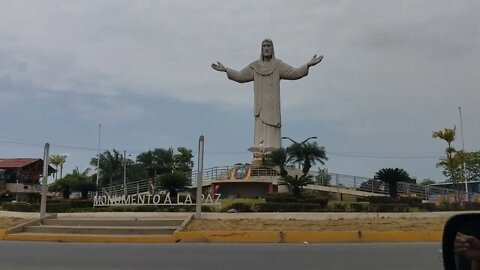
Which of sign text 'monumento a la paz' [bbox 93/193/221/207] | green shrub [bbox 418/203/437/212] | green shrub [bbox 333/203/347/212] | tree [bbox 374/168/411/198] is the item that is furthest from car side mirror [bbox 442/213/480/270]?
tree [bbox 374/168/411/198]

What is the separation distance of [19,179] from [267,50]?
33.7 m

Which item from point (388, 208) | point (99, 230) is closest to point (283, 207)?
point (388, 208)

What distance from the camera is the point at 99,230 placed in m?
18.5

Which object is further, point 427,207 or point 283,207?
point 427,207

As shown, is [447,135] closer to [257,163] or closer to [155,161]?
[257,163]

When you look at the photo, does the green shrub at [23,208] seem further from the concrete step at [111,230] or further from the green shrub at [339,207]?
the green shrub at [339,207]

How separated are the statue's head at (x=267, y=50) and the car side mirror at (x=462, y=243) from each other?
44.7m

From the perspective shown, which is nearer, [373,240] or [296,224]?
[373,240]

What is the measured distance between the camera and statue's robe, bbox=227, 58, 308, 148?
155ft

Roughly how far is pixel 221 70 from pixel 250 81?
107 inches

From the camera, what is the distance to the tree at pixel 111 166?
76.4m

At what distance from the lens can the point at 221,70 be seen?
4878 centimetres

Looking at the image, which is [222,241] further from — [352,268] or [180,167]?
[180,167]

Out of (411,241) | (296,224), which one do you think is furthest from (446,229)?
(296,224)
